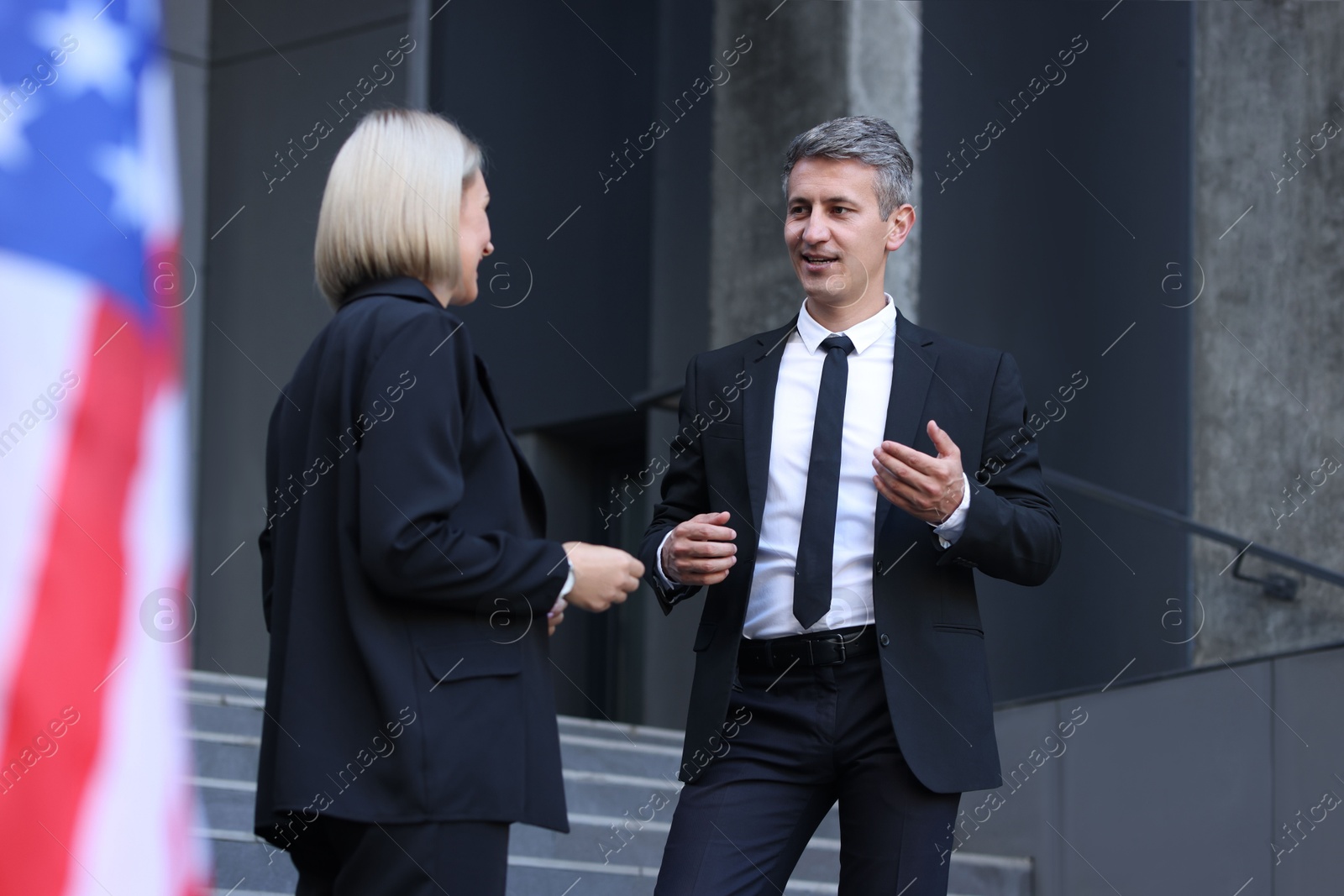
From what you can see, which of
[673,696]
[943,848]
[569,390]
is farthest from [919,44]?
[943,848]

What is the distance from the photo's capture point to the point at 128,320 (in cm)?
428

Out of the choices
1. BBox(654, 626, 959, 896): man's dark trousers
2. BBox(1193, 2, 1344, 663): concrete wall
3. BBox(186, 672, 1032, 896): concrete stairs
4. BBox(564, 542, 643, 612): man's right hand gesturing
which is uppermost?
BBox(1193, 2, 1344, 663): concrete wall

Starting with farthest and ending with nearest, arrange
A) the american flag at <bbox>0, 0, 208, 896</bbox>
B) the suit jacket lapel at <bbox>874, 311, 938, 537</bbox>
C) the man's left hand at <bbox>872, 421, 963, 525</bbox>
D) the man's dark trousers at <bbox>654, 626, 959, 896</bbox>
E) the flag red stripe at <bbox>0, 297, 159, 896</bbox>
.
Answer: the american flag at <bbox>0, 0, 208, 896</bbox>, the flag red stripe at <bbox>0, 297, 159, 896</bbox>, the suit jacket lapel at <bbox>874, 311, 938, 537</bbox>, the man's dark trousers at <bbox>654, 626, 959, 896</bbox>, the man's left hand at <bbox>872, 421, 963, 525</bbox>

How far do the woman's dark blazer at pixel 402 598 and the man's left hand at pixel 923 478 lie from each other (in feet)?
1.98

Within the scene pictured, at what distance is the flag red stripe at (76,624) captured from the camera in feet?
11.6

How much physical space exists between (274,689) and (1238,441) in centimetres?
498

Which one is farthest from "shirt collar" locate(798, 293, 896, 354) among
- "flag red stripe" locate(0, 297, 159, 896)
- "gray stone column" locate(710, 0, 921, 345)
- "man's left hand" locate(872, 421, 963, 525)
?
"gray stone column" locate(710, 0, 921, 345)

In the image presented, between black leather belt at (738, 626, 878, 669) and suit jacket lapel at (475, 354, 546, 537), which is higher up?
suit jacket lapel at (475, 354, 546, 537)

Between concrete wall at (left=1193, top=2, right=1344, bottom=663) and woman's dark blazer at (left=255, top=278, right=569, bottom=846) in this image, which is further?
concrete wall at (left=1193, top=2, right=1344, bottom=663)

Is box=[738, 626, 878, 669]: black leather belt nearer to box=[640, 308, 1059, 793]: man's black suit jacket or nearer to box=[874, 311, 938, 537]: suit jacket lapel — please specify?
box=[640, 308, 1059, 793]: man's black suit jacket

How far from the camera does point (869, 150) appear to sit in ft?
9.69

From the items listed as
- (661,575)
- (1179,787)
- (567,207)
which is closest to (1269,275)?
(1179,787)

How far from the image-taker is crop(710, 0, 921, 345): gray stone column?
659cm

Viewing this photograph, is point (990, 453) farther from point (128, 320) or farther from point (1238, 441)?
A: point (1238, 441)
